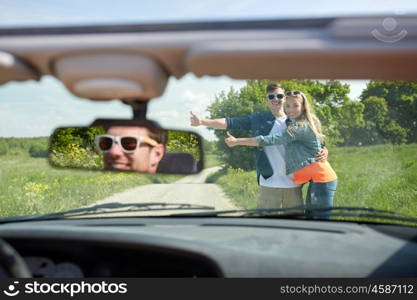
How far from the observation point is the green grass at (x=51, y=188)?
4.54 meters

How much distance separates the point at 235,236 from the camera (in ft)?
8.72

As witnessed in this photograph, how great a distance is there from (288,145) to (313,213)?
3.22 ft

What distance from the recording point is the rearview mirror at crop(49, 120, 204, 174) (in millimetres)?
Answer: 1832

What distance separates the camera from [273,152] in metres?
4.06

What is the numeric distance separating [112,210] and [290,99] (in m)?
1.79

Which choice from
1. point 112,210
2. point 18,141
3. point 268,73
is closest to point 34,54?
point 268,73

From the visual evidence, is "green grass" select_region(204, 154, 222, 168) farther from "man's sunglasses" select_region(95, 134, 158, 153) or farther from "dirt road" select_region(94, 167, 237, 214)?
"man's sunglasses" select_region(95, 134, 158, 153)

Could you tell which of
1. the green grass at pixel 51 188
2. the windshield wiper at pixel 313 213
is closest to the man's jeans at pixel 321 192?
the windshield wiper at pixel 313 213

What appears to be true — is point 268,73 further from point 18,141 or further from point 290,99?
point 18,141

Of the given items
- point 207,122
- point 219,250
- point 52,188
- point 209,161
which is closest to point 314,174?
point 207,122

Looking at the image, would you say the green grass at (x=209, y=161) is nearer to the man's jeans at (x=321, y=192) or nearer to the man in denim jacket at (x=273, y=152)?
the man in denim jacket at (x=273, y=152)

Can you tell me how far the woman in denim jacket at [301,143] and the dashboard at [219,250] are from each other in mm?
954

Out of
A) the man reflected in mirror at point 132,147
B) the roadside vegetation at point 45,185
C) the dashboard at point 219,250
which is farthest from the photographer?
the roadside vegetation at point 45,185

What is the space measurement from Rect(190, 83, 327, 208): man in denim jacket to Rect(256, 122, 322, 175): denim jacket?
0.20ft
